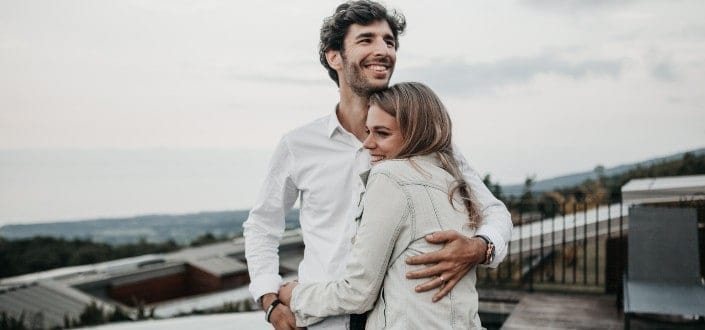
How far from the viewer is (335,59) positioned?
1.58 meters

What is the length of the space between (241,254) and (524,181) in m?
2.94

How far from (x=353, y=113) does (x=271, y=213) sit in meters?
0.32

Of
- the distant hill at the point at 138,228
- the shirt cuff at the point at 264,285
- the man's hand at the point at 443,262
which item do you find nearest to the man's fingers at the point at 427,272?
the man's hand at the point at 443,262

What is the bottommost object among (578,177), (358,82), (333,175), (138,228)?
(138,228)

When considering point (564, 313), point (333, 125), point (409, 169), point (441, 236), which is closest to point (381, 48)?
point (333, 125)

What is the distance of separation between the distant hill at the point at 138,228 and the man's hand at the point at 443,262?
165 inches

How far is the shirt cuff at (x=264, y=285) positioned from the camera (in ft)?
4.74

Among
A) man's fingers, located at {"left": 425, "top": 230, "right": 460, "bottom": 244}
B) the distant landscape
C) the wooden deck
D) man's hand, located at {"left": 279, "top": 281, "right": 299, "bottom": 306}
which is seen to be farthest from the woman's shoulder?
the distant landscape

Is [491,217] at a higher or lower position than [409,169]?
lower

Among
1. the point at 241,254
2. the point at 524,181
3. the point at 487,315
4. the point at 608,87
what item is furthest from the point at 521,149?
the point at 241,254

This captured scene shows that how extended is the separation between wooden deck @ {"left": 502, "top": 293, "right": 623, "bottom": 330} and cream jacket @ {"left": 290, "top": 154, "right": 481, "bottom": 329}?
3.28 meters

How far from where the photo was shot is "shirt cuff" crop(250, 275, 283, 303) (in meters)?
1.45

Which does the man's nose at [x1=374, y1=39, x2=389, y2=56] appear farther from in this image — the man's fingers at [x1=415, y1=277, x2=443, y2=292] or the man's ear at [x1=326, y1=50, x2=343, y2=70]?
the man's fingers at [x1=415, y1=277, x2=443, y2=292]

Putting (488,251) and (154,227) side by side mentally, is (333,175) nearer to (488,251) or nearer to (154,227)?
(488,251)
